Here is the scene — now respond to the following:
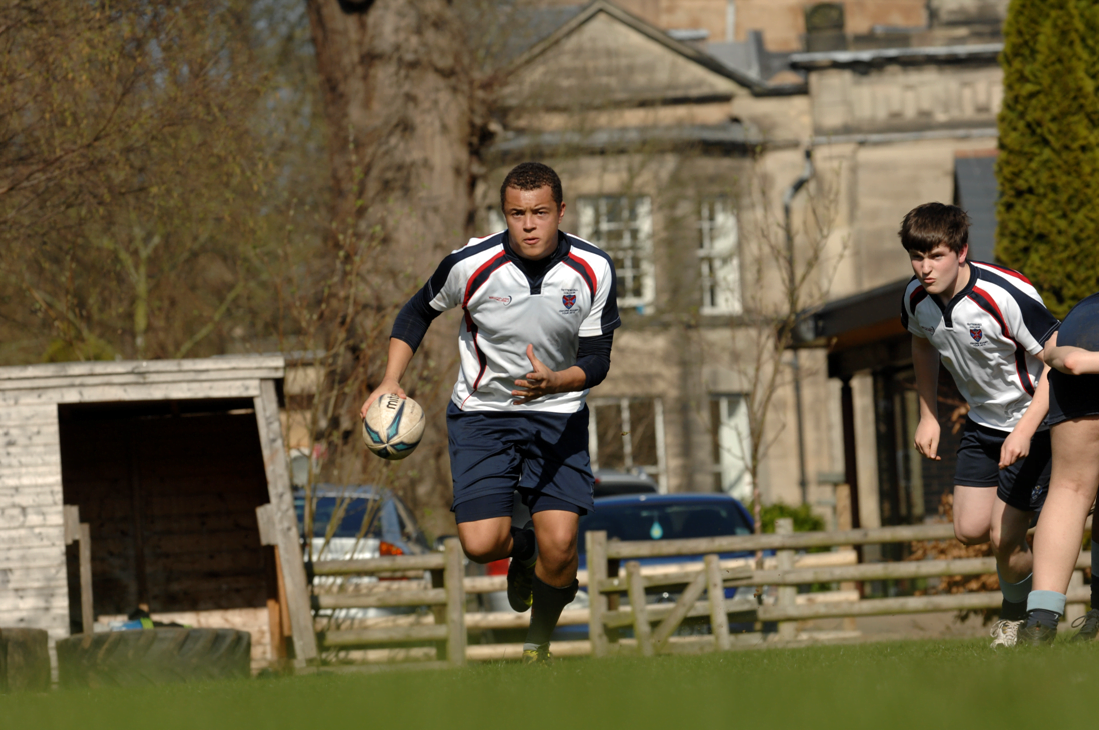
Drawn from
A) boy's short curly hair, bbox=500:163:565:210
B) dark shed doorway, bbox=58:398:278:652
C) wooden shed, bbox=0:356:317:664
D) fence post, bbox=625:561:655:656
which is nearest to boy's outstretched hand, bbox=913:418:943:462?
boy's short curly hair, bbox=500:163:565:210

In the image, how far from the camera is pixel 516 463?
20.2 feet

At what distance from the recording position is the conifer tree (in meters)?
14.0

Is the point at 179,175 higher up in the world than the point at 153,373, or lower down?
higher up

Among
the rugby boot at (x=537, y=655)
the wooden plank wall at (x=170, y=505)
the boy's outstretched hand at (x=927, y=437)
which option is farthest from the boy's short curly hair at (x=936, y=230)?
the wooden plank wall at (x=170, y=505)

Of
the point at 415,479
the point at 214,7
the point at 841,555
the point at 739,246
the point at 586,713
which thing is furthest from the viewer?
the point at 739,246

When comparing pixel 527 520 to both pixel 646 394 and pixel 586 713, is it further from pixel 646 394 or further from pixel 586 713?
pixel 646 394

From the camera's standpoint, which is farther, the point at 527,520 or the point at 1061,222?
the point at 1061,222

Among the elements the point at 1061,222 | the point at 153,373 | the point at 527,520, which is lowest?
the point at 527,520

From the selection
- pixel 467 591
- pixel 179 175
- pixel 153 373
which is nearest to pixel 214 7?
pixel 179 175

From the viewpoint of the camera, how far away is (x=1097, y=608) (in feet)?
18.7

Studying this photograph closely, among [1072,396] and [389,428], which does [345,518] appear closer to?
[389,428]

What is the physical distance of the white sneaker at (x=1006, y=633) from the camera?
18.2 ft

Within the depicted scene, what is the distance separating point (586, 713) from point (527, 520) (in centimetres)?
301

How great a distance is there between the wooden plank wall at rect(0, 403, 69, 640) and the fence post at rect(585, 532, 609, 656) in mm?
4287
